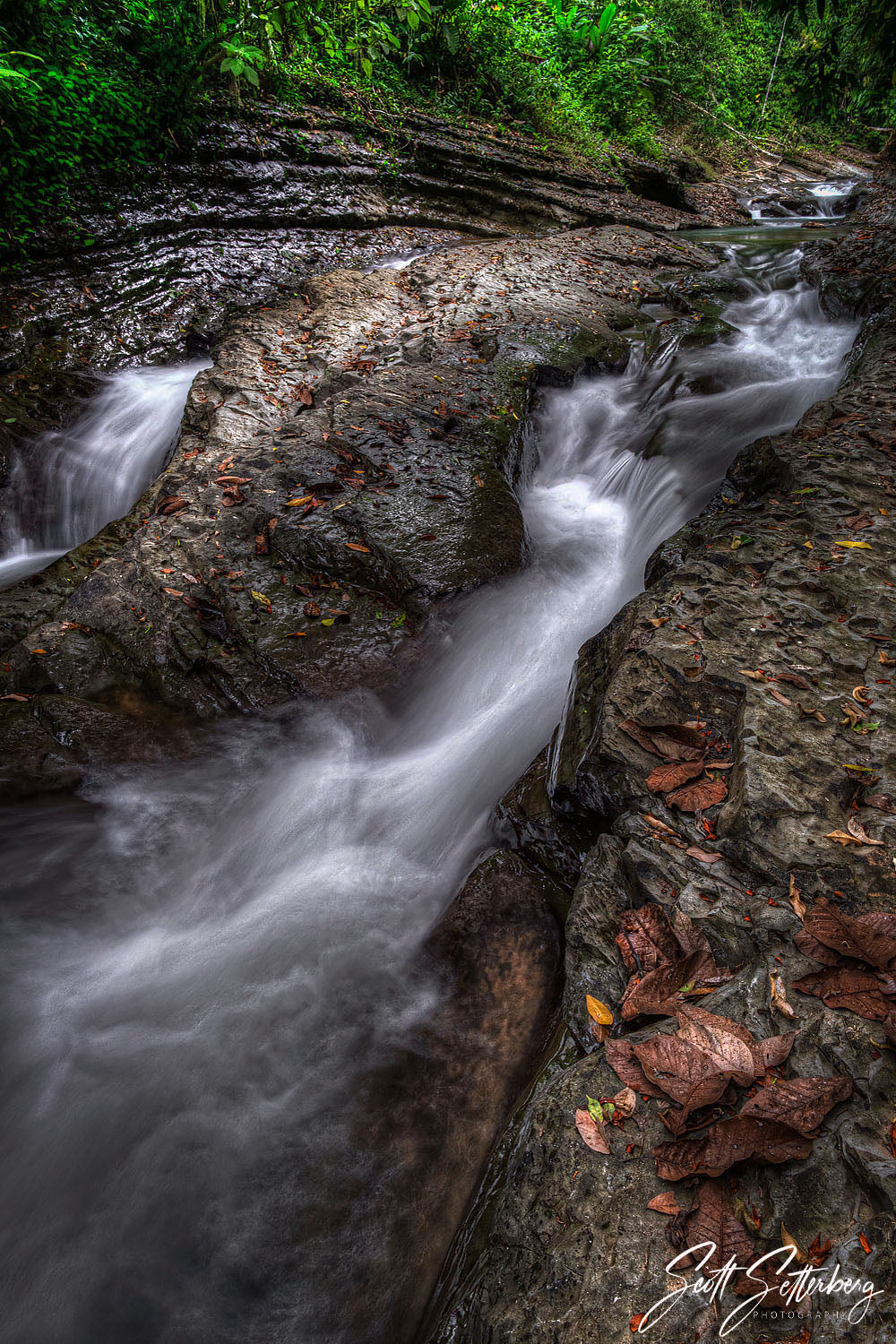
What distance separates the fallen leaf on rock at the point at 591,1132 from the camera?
1628mm

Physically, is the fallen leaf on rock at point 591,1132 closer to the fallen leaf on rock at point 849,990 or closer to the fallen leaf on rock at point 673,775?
the fallen leaf on rock at point 849,990

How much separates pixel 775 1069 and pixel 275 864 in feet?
8.23

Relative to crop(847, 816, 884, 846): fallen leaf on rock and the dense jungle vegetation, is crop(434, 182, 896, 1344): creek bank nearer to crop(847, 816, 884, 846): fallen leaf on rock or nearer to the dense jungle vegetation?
crop(847, 816, 884, 846): fallen leaf on rock

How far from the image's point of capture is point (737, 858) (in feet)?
7.02

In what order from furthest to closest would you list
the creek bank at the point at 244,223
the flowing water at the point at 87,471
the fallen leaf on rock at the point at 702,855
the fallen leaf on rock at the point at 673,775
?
the creek bank at the point at 244,223, the flowing water at the point at 87,471, the fallen leaf on rock at the point at 673,775, the fallen leaf on rock at the point at 702,855

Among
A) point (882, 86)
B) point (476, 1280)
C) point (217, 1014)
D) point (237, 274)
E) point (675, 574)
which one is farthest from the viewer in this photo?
point (237, 274)

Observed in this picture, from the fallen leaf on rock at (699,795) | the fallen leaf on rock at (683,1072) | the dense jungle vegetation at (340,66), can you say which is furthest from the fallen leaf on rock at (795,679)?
the dense jungle vegetation at (340,66)

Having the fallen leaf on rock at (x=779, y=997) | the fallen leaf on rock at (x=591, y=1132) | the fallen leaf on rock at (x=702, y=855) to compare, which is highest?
the fallen leaf on rock at (x=779, y=997)

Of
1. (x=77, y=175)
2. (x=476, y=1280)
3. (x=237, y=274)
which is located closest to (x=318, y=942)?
(x=476, y=1280)

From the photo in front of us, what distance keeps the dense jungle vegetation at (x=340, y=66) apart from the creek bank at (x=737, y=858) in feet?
16.9

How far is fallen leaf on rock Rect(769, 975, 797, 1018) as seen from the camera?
1679 mm

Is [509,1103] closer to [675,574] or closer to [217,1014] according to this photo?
[217,1014]

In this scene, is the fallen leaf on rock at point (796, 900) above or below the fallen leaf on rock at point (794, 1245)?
above

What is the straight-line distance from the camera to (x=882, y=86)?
6086mm
